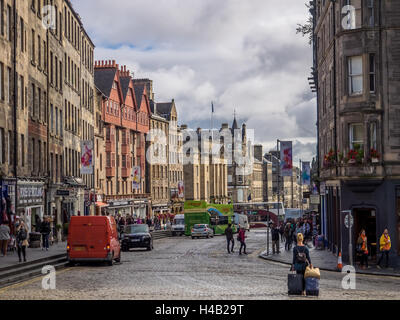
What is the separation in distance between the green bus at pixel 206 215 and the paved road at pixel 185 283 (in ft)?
117

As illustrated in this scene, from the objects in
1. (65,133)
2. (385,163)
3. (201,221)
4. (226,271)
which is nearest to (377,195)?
(385,163)

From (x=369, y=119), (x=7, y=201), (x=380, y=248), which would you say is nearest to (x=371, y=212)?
(x=380, y=248)

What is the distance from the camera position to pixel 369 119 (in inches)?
1314

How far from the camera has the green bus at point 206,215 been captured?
233 ft

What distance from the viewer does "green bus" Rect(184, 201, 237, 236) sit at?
233ft

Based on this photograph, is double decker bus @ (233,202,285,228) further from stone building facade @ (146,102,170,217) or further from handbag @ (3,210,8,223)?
handbag @ (3,210,8,223)

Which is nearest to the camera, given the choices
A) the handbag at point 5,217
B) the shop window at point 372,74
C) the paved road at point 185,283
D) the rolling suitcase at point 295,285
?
the rolling suitcase at point 295,285

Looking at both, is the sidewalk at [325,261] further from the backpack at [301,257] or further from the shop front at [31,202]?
the shop front at [31,202]

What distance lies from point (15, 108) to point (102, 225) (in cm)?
1132

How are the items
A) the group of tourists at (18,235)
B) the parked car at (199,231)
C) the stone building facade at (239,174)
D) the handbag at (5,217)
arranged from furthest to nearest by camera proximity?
1. the stone building facade at (239,174)
2. the parked car at (199,231)
3. the handbag at (5,217)
4. the group of tourists at (18,235)

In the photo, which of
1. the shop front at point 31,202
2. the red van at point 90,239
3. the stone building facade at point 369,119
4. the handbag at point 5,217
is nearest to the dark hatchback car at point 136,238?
the shop front at point 31,202

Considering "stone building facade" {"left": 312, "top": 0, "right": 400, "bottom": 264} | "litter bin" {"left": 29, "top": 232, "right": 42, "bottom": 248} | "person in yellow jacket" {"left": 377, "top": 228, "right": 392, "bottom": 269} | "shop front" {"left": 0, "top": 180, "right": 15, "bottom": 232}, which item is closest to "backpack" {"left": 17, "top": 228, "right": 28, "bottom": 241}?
"shop front" {"left": 0, "top": 180, "right": 15, "bottom": 232}

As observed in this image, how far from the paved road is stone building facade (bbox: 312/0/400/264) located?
14.5 feet

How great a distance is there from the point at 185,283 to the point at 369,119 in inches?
516
